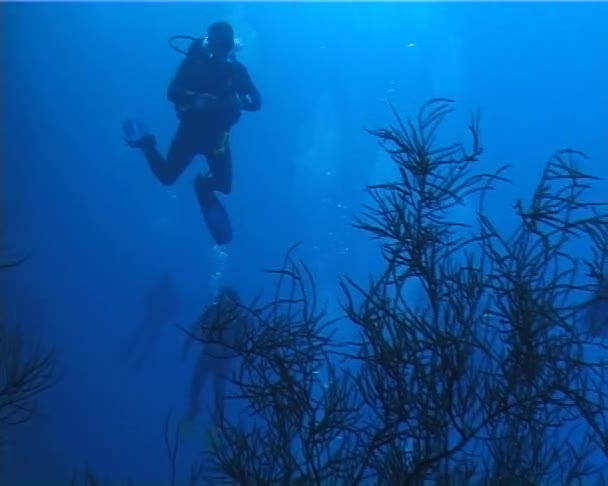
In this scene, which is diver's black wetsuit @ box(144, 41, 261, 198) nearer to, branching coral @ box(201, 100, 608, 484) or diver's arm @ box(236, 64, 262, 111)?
diver's arm @ box(236, 64, 262, 111)

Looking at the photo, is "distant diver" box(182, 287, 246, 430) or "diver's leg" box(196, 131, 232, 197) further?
"diver's leg" box(196, 131, 232, 197)

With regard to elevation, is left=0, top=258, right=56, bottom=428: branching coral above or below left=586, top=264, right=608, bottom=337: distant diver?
below

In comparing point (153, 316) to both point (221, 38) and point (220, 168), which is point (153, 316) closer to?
point (220, 168)

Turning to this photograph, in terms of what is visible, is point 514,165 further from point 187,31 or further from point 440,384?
point 187,31

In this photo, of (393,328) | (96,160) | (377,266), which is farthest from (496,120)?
(96,160)

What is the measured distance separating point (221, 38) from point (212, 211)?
1213 millimetres

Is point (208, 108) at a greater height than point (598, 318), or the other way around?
point (208, 108)

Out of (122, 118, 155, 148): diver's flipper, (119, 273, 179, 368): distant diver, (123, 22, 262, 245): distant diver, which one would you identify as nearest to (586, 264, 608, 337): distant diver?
(123, 22, 262, 245): distant diver

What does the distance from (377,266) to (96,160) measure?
212cm

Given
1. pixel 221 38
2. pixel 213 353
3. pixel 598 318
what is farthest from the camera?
pixel 221 38

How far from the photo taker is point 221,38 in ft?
20.2

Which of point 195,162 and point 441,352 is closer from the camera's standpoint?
point 441,352

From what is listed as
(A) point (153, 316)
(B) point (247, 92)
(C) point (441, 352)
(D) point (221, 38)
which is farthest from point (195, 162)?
(C) point (441, 352)

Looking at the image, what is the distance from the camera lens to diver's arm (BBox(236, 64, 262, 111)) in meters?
6.17
